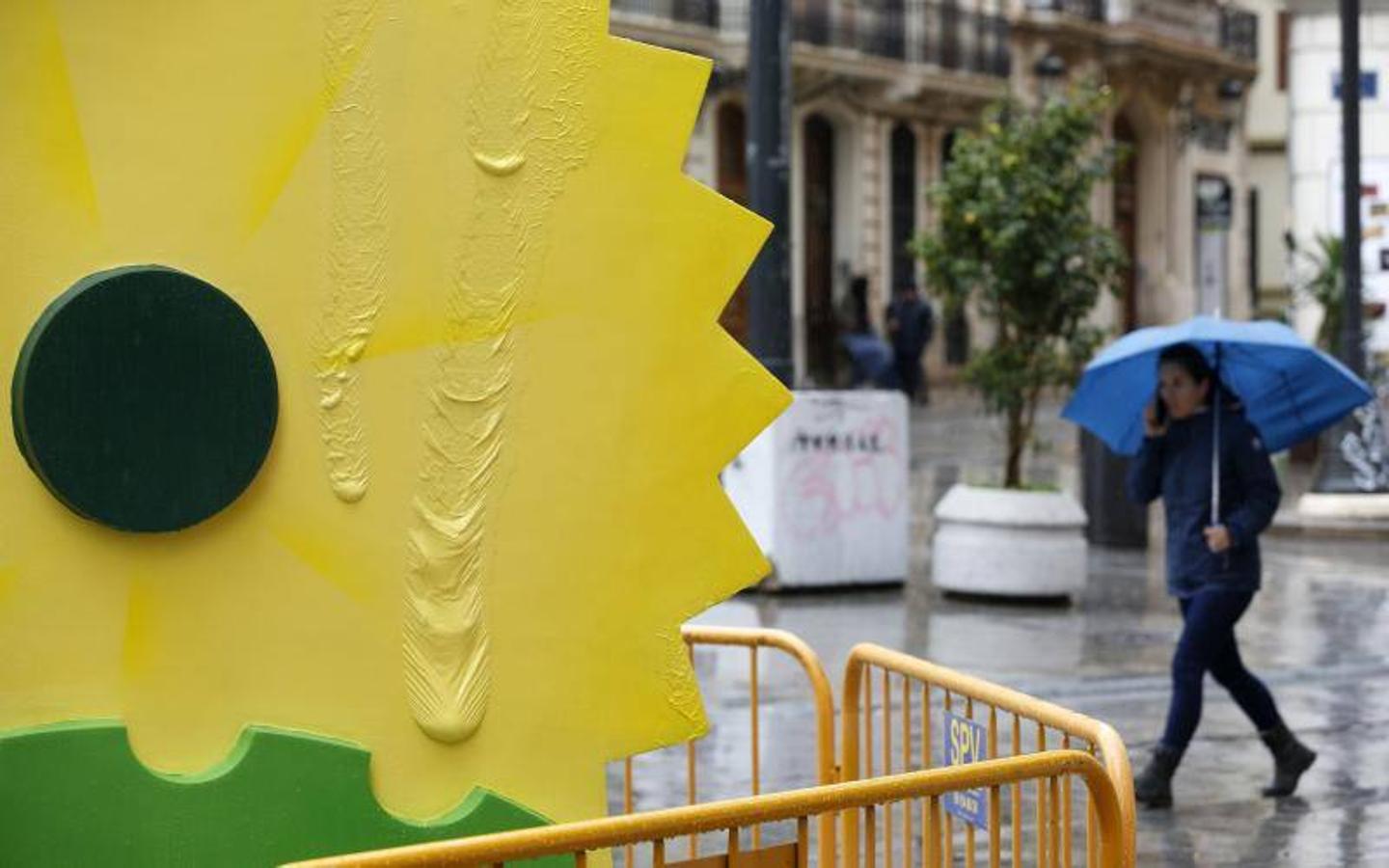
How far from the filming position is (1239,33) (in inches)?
1970

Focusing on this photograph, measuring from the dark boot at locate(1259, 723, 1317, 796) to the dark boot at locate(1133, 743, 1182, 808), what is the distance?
390 mm

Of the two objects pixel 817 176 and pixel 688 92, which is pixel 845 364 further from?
pixel 688 92

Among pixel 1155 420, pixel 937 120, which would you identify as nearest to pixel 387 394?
pixel 1155 420

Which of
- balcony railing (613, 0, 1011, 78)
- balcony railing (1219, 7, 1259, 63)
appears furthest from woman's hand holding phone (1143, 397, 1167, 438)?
balcony railing (1219, 7, 1259, 63)

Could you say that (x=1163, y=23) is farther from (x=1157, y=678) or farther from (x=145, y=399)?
(x=145, y=399)

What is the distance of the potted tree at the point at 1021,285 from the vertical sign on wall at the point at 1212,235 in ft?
22.8

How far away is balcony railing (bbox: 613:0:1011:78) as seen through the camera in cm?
3437

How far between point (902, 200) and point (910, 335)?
8.29 m

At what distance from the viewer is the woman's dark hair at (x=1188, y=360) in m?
7.57

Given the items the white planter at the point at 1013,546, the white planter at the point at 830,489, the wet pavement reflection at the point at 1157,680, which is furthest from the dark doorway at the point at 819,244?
the white planter at the point at 1013,546

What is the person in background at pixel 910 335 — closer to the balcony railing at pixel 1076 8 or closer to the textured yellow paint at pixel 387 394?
the balcony railing at pixel 1076 8

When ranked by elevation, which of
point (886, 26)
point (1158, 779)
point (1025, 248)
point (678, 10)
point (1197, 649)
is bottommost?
point (1158, 779)

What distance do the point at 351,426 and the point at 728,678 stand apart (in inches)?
254

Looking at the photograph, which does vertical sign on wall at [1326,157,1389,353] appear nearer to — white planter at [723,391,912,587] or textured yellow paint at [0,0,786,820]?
white planter at [723,391,912,587]
